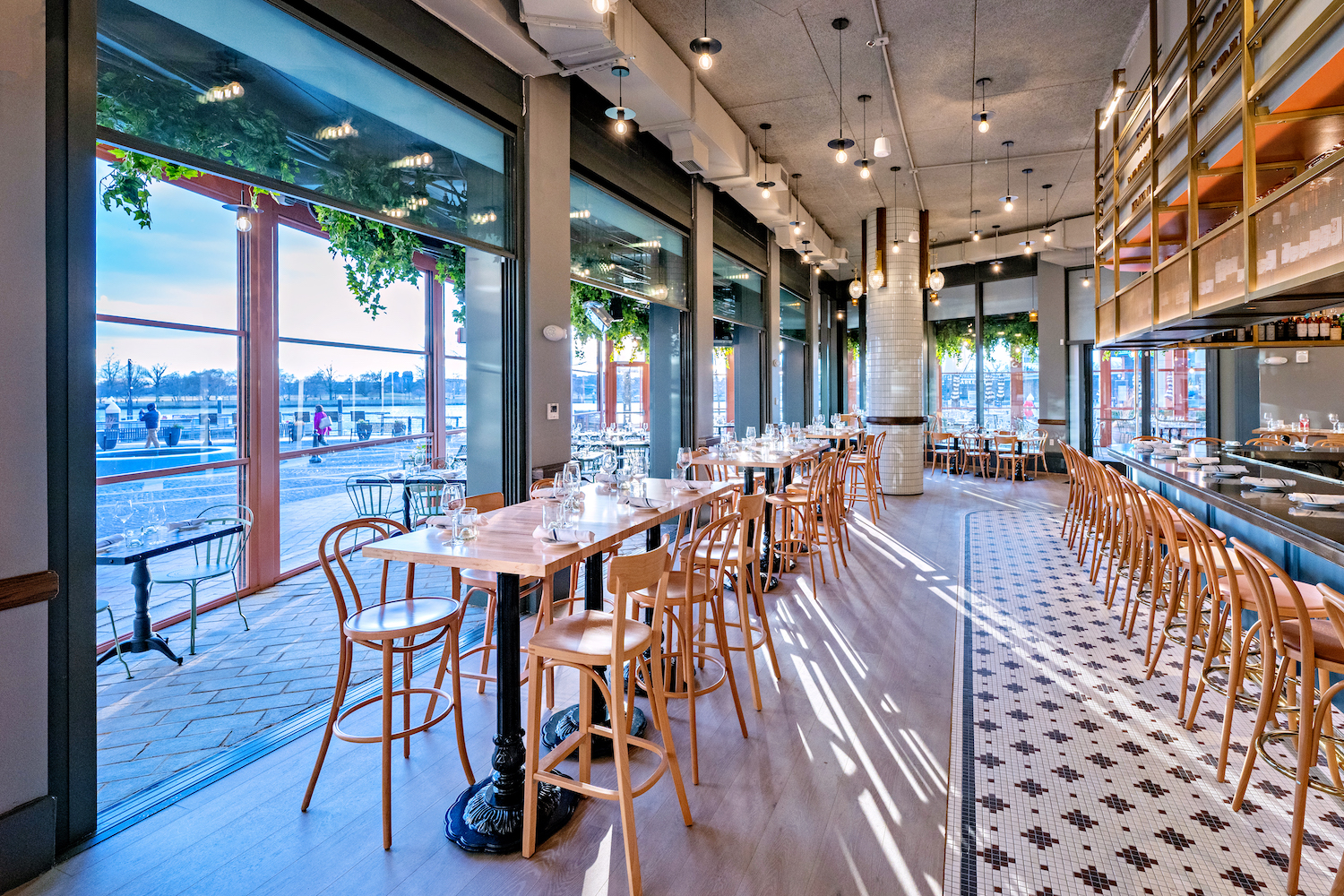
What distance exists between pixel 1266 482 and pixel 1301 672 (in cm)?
204

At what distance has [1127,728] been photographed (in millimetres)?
3086

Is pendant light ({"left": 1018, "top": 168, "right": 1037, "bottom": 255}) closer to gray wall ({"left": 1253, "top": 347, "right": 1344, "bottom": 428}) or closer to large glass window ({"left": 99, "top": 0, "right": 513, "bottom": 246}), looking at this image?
gray wall ({"left": 1253, "top": 347, "right": 1344, "bottom": 428})

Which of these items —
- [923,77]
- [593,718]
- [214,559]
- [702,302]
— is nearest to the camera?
[593,718]

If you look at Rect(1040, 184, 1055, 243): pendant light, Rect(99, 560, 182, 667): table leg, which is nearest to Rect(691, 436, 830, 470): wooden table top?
Rect(99, 560, 182, 667): table leg

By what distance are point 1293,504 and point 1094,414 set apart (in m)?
10.0

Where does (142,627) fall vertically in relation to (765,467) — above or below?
below

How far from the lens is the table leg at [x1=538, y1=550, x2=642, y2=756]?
9.44 ft

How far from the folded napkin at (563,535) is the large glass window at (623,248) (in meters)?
3.06

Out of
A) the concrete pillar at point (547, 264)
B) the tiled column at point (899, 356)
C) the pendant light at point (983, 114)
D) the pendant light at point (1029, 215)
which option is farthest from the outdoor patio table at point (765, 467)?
the pendant light at point (1029, 215)

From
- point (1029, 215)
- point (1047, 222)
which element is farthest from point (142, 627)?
point (1047, 222)

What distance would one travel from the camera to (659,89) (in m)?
4.92

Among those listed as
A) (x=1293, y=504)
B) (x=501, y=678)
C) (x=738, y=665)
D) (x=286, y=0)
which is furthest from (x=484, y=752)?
(x=1293, y=504)

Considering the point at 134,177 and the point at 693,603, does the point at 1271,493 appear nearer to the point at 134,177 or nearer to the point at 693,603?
the point at 693,603

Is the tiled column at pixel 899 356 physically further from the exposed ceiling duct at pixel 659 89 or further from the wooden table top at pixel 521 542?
the wooden table top at pixel 521 542
